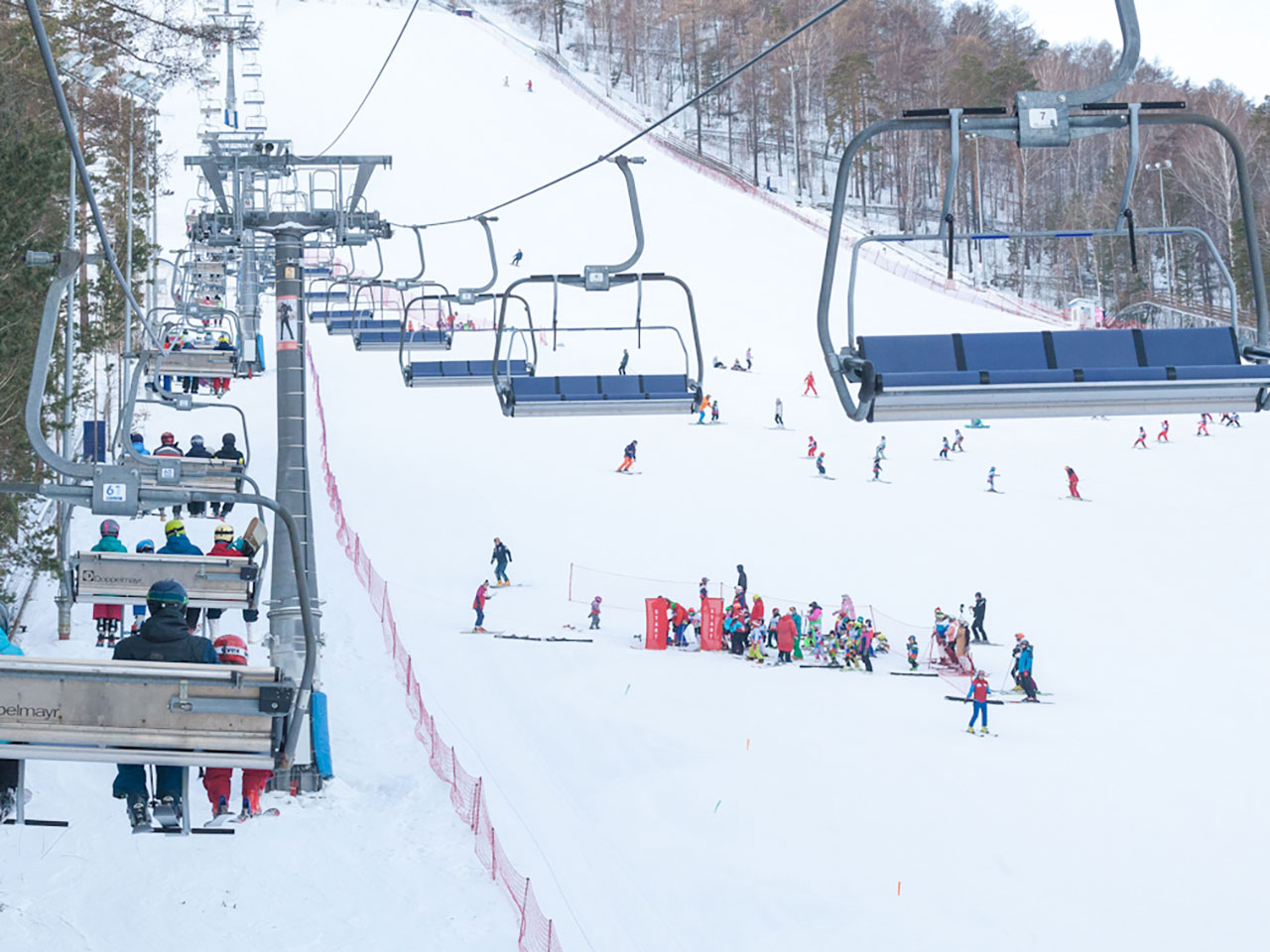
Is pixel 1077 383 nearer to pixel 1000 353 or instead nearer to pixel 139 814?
pixel 1000 353

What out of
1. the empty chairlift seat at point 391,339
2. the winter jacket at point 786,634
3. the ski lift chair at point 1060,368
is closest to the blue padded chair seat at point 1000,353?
the ski lift chair at point 1060,368

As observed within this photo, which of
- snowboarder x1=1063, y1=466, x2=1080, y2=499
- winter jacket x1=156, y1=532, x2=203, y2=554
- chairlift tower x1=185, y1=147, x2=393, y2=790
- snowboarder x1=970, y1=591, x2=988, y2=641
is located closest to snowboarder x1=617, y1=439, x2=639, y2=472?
snowboarder x1=1063, y1=466, x2=1080, y2=499

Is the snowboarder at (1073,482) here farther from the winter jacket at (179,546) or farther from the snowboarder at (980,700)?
the winter jacket at (179,546)

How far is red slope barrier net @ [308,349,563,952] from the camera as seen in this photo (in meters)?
10.8

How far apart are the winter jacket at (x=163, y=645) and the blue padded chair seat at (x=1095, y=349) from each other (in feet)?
12.0

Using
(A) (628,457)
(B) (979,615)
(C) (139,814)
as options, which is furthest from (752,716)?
(A) (628,457)

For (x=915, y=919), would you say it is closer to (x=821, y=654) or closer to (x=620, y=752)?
(x=620, y=752)

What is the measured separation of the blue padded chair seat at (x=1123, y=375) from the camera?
4820 mm

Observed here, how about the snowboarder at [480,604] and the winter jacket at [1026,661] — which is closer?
the winter jacket at [1026,661]

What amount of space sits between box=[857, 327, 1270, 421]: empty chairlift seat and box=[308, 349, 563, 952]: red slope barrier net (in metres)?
6.25

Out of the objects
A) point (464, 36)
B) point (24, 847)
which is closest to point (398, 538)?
point (24, 847)

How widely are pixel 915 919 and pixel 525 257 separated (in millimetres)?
42237

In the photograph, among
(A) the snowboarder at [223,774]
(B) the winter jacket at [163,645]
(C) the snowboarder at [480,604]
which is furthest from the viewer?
(C) the snowboarder at [480,604]

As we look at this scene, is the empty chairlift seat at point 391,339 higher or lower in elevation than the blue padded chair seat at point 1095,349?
higher
